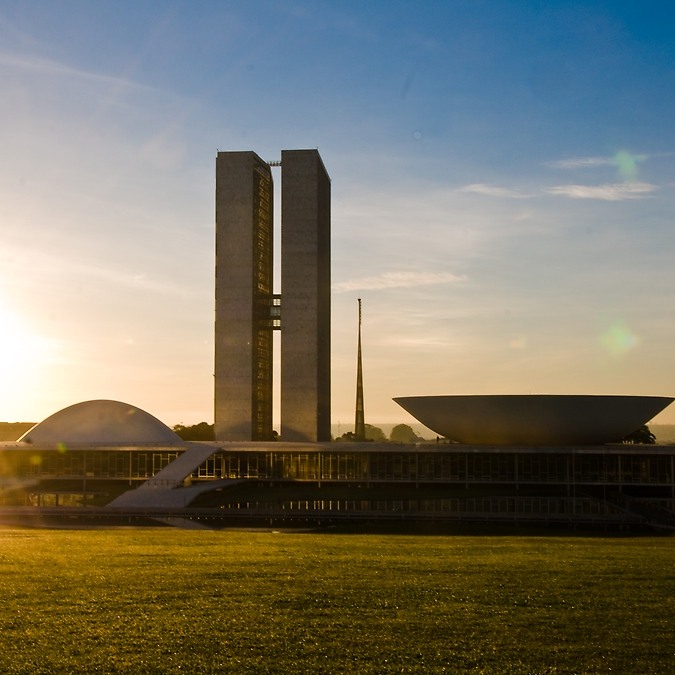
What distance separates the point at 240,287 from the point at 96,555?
65.3m

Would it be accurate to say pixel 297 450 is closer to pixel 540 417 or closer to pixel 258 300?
pixel 540 417

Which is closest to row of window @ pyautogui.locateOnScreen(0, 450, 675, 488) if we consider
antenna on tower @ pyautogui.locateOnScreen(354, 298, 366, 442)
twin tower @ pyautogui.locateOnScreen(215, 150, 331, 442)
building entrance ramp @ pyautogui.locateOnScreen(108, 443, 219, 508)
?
building entrance ramp @ pyautogui.locateOnScreen(108, 443, 219, 508)

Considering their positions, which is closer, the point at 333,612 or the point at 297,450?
the point at 333,612

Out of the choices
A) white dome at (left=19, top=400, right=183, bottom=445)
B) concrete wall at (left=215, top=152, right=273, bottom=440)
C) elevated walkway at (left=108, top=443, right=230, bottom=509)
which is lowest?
elevated walkway at (left=108, top=443, right=230, bottom=509)

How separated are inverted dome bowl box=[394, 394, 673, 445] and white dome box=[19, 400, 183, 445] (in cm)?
2062

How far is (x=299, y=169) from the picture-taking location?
266 ft

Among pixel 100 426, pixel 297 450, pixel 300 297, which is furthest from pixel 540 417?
pixel 100 426

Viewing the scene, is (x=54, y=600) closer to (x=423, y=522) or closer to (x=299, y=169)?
(x=423, y=522)

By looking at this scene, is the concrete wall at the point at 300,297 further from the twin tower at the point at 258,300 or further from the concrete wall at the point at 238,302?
the concrete wall at the point at 238,302

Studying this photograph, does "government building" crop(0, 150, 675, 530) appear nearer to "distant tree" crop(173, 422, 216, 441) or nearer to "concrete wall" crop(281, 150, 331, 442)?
"concrete wall" crop(281, 150, 331, 442)

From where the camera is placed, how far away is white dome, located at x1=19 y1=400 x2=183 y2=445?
212ft

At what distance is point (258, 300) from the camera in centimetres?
8225

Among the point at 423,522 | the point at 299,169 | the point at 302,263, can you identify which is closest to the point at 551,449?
the point at 423,522

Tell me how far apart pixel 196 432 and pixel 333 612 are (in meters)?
92.9
